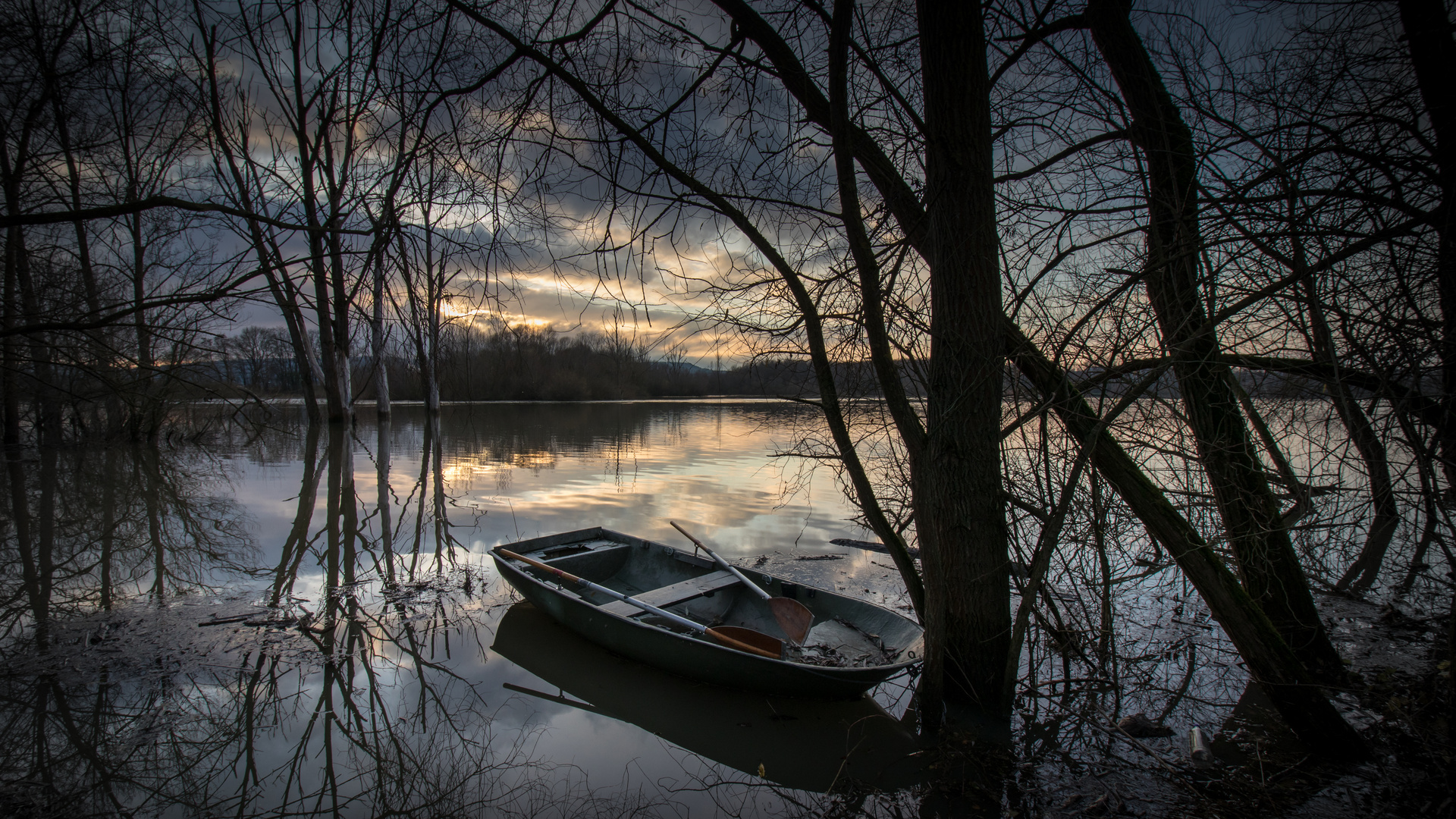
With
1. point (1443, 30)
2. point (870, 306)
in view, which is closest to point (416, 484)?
point (870, 306)

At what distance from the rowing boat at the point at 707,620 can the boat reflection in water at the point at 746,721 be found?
0.37 feet

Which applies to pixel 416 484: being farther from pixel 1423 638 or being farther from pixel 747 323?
pixel 1423 638

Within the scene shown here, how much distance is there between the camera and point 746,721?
4.12 metres

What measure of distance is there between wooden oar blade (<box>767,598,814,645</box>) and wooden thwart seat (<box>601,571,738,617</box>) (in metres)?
0.59

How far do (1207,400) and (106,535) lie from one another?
11192 mm

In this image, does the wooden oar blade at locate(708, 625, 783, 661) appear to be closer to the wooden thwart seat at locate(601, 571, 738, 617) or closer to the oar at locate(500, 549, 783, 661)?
the oar at locate(500, 549, 783, 661)

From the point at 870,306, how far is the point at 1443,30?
302cm

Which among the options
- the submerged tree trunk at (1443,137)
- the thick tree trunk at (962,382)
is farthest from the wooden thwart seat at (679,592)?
the submerged tree trunk at (1443,137)

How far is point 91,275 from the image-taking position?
1074cm

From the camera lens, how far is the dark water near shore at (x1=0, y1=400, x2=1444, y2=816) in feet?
11.0

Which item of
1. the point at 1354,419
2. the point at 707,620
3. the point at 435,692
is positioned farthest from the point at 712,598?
the point at 1354,419

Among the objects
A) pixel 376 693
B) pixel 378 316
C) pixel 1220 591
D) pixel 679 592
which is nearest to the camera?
pixel 378 316

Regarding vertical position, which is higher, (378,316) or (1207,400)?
(378,316)

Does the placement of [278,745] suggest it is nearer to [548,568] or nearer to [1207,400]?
[548,568]
